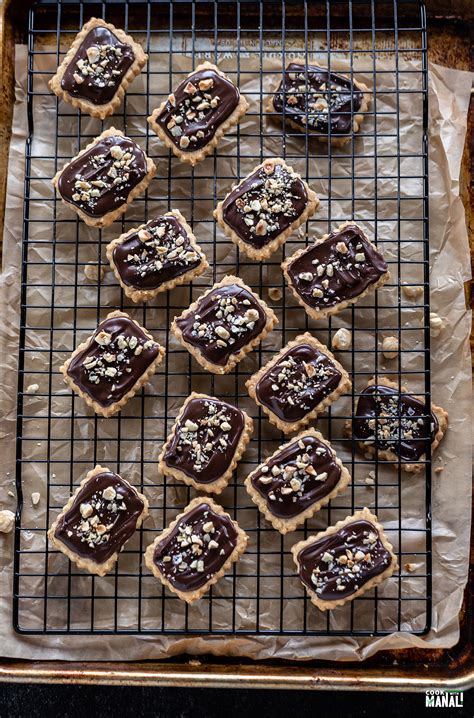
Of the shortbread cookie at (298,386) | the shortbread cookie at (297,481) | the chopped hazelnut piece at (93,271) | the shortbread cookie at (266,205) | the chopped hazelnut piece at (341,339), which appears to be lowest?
the shortbread cookie at (297,481)

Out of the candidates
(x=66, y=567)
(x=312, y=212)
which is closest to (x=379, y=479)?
(x=312, y=212)

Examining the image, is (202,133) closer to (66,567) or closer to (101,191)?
(101,191)

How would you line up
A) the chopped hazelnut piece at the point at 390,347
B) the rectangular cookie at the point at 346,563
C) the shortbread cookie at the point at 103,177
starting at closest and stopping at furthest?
the rectangular cookie at the point at 346,563
the shortbread cookie at the point at 103,177
the chopped hazelnut piece at the point at 390,347

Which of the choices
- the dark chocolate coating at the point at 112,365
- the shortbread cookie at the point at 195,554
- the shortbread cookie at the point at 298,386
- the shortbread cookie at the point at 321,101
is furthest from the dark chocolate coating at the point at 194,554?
the shortbread cookie at the point at 321,101

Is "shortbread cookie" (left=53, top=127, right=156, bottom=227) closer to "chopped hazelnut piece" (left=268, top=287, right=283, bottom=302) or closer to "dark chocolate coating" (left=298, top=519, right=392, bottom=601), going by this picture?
"chopped hazelnut piece" (left=268, top=287, right=283, bottom=302)

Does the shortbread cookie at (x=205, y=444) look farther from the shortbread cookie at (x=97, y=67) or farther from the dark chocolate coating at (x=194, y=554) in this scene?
the shortbread cookie at (x=97, y=67)
